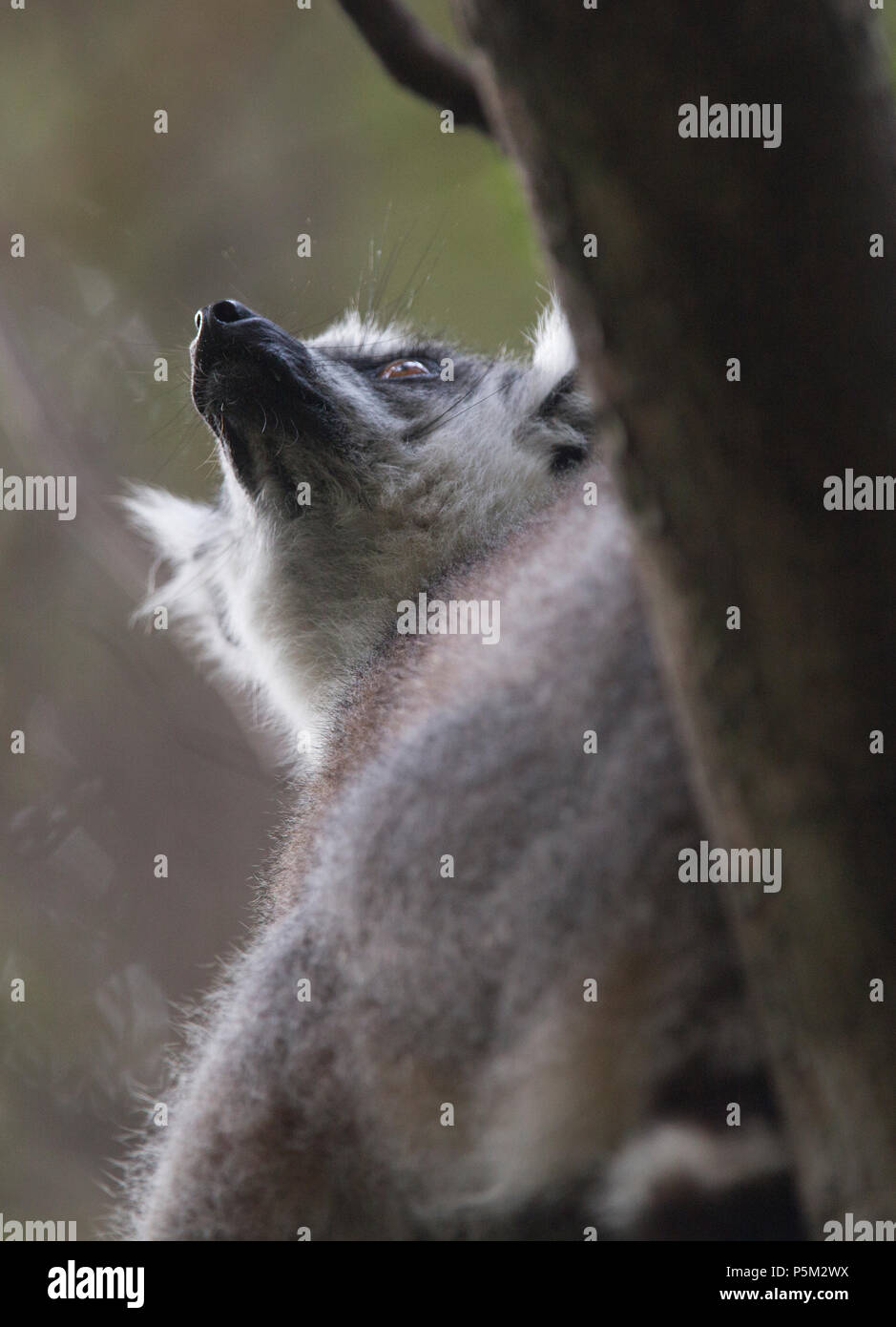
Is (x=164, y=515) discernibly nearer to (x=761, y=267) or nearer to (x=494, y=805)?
(x=494, y=805)

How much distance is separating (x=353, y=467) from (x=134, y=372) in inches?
160

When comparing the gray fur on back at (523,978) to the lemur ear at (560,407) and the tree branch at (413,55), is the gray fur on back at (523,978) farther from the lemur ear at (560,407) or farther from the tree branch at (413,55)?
the lemur ear at (560,407)

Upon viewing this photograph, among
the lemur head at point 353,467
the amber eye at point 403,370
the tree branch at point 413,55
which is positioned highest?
the amber eye at point 403,370

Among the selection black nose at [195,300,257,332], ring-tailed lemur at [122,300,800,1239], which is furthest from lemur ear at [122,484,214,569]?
ring-tailed lemur at [122,300,800,1239]

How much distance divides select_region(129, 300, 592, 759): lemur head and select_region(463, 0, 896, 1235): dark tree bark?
2512 mm

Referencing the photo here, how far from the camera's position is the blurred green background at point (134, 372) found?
294 inches

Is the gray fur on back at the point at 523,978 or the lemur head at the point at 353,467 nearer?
the gray fur on back at the point at 523,978

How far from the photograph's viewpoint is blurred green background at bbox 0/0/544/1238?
7461 mm

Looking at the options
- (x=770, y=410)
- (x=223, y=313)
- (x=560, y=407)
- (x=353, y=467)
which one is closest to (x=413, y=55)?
(x=223, y=313)

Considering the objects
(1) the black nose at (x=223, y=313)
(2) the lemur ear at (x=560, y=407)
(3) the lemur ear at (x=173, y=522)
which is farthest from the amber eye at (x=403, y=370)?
(3) the lemur ear at (x=173, y=522)

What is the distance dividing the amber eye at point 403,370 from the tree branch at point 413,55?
5.29ft

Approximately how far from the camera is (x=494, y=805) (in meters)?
2.25

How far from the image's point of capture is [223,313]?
14.5ft
